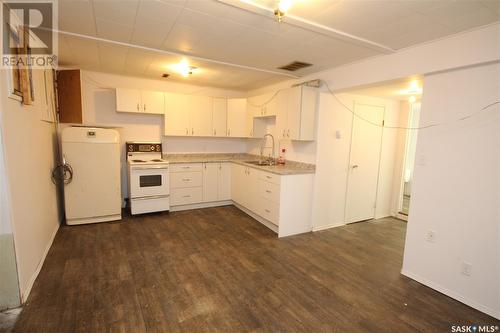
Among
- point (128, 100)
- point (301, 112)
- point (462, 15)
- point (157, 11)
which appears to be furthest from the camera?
point (128, 100)

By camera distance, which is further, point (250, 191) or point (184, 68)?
point (250, 191)

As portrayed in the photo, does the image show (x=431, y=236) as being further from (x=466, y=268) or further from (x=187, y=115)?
(x=187, y=115)

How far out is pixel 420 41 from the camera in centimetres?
244

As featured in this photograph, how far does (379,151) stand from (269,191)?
2215 mm

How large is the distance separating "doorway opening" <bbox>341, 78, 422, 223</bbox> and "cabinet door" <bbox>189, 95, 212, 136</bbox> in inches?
102

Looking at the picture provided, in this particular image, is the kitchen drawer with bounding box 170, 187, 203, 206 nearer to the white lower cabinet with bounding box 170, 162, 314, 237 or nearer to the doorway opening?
the white lower cabinet with bounding box 170, 162, 314, 237

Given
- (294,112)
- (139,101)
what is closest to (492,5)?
(294,112)

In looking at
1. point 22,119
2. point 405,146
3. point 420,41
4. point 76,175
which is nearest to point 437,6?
point 420,41

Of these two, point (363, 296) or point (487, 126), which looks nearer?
point (487, 126)

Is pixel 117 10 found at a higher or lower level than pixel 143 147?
higher

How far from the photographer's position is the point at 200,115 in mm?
Result: 4898

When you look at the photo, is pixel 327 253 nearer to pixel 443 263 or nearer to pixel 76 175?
pixel 443 263

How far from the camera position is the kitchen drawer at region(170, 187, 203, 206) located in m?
4.54

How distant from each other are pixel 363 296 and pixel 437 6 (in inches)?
97.5
